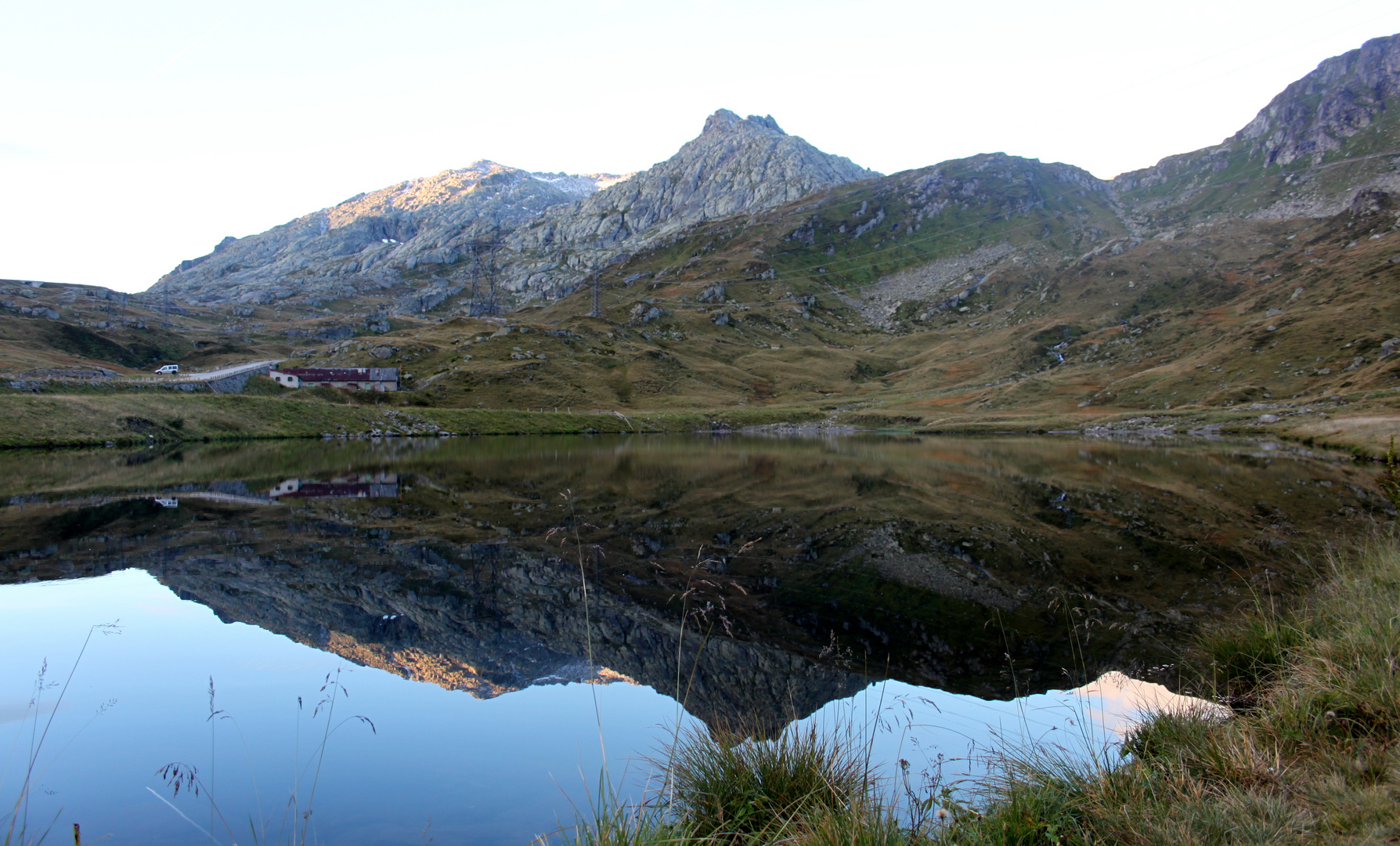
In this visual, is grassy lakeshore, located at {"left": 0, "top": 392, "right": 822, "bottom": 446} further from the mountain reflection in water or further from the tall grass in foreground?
the tall grass in foreground

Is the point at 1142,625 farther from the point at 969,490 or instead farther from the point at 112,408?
the point at 112,408

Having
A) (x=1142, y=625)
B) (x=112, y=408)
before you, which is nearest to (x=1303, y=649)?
(x=1142, y=625)

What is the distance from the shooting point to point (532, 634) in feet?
41.4

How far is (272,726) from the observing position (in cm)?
885

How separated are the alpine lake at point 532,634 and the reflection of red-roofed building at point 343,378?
7381 cm

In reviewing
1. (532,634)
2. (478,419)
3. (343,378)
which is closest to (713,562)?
(532,634)

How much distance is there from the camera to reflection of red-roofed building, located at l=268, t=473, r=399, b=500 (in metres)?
30.8

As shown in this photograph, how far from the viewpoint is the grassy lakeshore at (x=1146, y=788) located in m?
4.68

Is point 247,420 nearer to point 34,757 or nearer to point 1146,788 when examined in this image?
point 34,757

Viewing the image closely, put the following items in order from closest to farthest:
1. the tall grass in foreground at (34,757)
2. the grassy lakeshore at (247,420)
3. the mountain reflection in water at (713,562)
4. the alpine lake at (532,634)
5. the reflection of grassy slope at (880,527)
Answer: the tall grass in foreground at (34,757)
the alpine lake at (532,634)
the mountain reflection in water at (713,562)
the reflection of grassy slope at (880,527)
the grassy lakeshore at (247,420)

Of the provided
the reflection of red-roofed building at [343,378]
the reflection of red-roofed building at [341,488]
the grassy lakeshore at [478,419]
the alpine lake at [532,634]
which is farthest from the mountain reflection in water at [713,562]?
the reflection of red-roofed building at [343,378]

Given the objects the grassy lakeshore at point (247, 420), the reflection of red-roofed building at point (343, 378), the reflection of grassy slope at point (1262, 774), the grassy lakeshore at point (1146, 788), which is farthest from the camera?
the reflection of red-roofed building at point (343, 378)

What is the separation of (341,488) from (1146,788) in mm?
35620

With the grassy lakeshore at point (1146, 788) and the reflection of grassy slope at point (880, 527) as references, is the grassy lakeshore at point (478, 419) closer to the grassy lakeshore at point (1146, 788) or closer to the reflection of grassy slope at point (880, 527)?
the reflection of grassy slope at point (880, 527)
